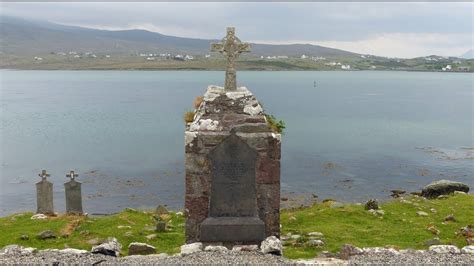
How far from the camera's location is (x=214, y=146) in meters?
13.0

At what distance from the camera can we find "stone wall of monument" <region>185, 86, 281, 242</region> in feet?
42.7

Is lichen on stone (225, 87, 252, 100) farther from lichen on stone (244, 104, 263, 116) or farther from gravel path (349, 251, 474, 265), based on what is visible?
gravel path (349, 251, 474, 265)

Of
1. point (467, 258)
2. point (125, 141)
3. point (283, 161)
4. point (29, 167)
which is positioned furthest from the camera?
point (125, 141)

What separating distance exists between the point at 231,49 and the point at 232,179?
420cm

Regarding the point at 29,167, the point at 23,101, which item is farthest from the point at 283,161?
the point at 23,101

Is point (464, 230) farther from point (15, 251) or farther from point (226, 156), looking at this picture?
point (15, 251)

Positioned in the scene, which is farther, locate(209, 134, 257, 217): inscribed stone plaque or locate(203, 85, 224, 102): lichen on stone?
locate(203, 85, 224, 102): lichen on stone

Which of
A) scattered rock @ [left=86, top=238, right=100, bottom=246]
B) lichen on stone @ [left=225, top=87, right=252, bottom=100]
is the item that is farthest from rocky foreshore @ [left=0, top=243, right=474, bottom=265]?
scattered rock @ [left=86, top=238, right=100, bottom=246]

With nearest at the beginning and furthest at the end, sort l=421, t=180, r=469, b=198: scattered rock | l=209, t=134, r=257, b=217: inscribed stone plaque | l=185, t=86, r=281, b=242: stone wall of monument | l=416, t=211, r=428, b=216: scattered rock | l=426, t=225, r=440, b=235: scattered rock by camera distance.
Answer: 1. l=209, t=134, r=257, b=217: inscribed stone plaque
2. l=185, t=86, r=281, b=242: stone wall of monument
3. l=426, t=225, r=440, b=235: scattered rock
4. l=416, t=211, r=428, b=216: scattered rock
5. l=421, t=180, r=469, b=198: scattered rock

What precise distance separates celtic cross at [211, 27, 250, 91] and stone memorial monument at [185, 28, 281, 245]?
3.08 ft

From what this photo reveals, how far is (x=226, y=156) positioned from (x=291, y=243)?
13.9 ft

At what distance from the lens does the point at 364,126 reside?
7012 centimetres

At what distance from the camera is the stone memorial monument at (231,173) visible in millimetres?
12727

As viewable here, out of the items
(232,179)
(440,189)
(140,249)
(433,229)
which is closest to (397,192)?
(440,189)
